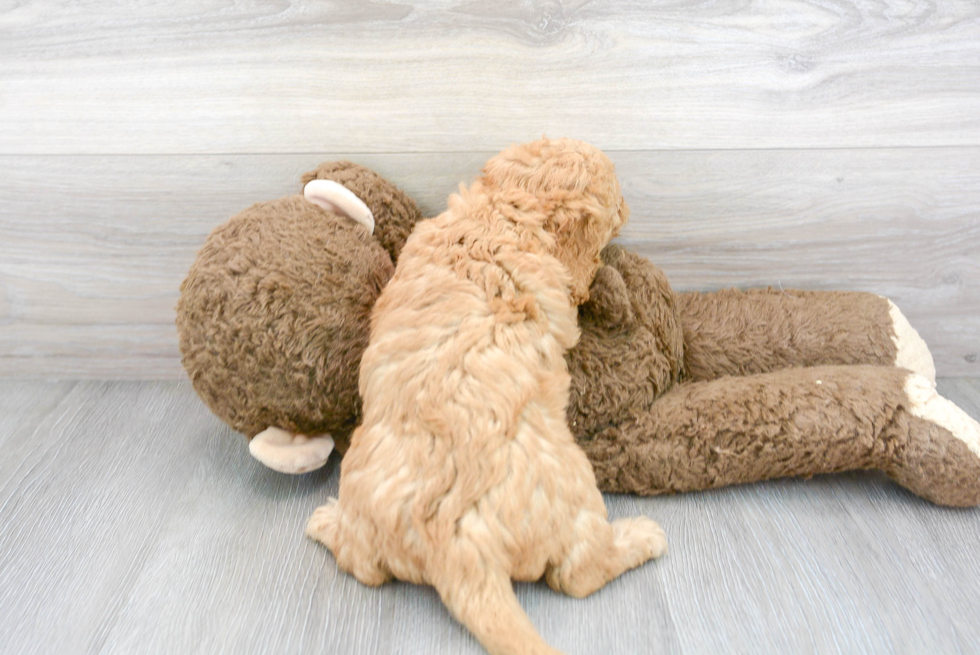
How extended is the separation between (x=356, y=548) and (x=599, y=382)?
44 centimetres

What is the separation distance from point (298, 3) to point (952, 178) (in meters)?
1.16

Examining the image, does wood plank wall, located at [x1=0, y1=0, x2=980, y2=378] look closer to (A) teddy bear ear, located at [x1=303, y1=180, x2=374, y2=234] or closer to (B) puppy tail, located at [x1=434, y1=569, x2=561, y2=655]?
(A) teddy bear ear, located at [x1=303, y1=180, x2=374, y2=234]

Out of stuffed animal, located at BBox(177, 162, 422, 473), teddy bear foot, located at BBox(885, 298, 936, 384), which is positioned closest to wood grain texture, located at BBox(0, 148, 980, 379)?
teddy bear foot, located at BBox(885, 298, 936, 384)

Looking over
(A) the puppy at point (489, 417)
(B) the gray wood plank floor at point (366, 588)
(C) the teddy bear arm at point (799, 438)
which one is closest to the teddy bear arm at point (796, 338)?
(C) the teddy bear arm at point (799, 438)

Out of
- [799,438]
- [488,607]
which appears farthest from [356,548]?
[799,438]

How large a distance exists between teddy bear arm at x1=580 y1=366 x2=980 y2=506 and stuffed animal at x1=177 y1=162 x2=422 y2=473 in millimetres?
408

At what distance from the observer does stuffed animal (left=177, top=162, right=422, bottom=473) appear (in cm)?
98

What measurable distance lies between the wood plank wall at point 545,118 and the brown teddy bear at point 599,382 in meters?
0.16

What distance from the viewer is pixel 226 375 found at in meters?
1.00

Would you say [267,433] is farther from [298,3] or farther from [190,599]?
[298,3]

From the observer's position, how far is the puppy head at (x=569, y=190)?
3.04 ft

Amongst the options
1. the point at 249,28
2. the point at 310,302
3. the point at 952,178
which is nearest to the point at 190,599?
the point at 310,302

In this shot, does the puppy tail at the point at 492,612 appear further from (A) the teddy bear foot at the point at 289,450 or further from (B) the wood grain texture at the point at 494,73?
(B) the wood grain texture at the point at 494,73

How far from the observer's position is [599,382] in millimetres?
1058
